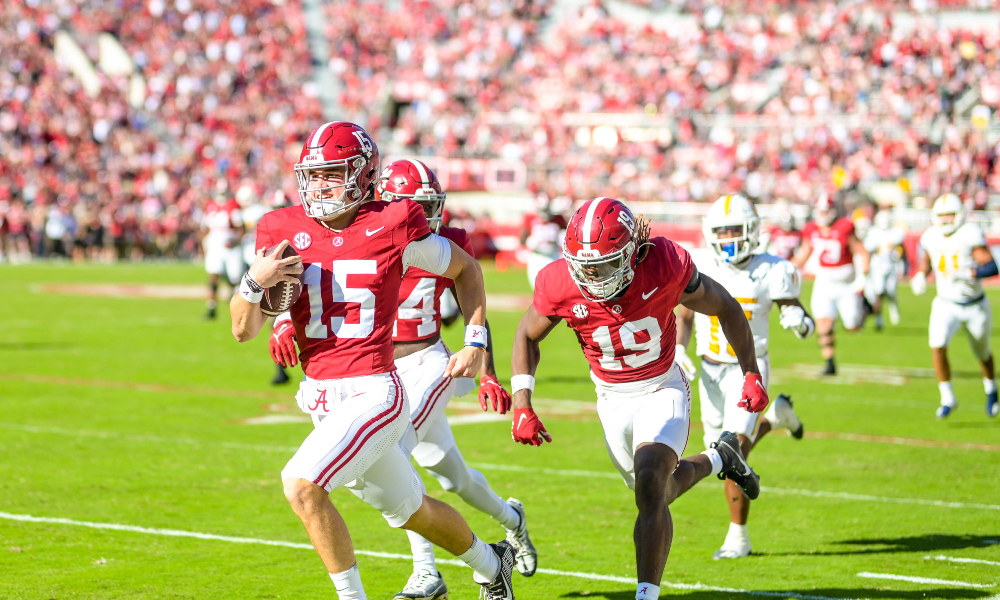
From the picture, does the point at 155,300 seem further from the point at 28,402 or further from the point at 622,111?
the point at 622,111

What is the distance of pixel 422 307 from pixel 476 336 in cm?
119

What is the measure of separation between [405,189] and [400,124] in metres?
33.5

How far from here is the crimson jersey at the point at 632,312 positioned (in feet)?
16.5

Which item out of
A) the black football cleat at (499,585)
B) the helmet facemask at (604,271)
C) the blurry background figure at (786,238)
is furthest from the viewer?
the blurry background figure at (786,238)

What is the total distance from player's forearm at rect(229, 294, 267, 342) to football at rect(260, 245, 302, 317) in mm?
36

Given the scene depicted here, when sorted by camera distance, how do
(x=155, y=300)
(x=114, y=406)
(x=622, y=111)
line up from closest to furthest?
1. (x=114, y=406)
2. (x=155, y=300)
3. (x=622, y=111)

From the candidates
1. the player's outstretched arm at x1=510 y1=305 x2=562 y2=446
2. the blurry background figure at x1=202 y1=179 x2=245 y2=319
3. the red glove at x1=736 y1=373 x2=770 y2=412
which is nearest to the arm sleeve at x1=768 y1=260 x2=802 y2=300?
the red glove at x1=736 y1=373 x2=770 y2=412

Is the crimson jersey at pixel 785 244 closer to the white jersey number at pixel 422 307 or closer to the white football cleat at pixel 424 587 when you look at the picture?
the white jersey number at pixel 422 307

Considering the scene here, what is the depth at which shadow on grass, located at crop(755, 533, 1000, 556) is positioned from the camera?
20.1 ft

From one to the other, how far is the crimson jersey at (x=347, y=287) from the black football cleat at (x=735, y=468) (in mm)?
2016

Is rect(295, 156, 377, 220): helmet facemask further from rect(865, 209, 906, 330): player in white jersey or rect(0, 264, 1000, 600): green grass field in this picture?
rect(865, 209, 906, 330): player in white jersey

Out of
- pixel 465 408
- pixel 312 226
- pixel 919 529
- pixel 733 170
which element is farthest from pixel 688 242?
pixel 312 226

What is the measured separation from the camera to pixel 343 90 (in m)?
40.4

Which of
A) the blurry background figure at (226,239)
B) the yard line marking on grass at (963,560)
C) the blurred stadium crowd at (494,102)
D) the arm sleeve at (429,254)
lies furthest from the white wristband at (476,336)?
the blurred stadium crowd at (494,102)
